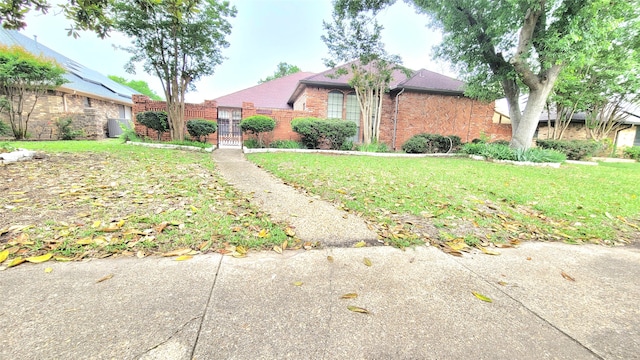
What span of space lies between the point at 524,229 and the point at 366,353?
3130mm

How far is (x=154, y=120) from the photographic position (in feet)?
35.9

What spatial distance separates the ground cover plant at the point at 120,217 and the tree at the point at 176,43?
6.82m

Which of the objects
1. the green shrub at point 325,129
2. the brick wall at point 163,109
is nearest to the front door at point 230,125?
the brick wall at point 163,109

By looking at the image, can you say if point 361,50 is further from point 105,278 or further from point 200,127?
point 105,278

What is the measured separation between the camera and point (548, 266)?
2.46m

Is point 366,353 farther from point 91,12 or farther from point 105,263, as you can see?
point 91,12

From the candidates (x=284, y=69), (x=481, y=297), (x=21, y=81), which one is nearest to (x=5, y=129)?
(x=21, y=81)

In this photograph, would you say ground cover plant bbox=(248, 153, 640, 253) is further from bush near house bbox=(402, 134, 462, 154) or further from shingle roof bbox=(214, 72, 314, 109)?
shingle roof bbox=(214, 72, 314, 109)

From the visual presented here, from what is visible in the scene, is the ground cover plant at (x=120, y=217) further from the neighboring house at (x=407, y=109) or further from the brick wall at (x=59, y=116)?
the brick wall at (x=59, y=116)

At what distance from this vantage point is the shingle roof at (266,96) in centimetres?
1866

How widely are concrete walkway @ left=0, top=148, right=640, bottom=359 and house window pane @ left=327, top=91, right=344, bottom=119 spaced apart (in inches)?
501

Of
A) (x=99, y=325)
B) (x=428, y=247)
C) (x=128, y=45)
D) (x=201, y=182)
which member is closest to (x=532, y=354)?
(x=428, y=247)

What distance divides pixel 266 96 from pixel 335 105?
782 centimetres

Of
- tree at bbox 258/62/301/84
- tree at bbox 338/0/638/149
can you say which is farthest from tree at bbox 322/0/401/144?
tree at bbox 258/62/301/84
